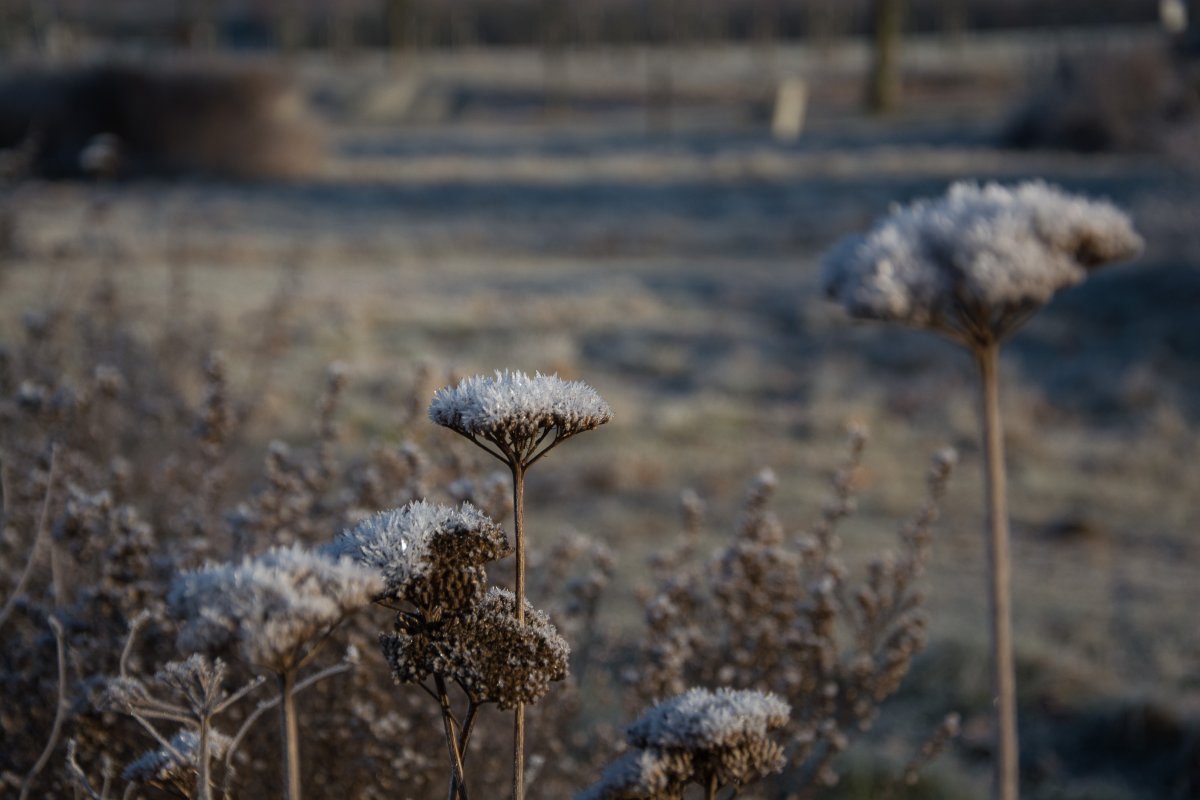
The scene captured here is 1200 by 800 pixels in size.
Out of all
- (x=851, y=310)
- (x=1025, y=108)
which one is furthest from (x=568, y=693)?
(x=1025, y=108)

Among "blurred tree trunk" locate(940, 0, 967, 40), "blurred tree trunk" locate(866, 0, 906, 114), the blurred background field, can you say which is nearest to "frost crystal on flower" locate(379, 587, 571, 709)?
the blurred background field

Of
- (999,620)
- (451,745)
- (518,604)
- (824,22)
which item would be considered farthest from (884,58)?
(451,745)

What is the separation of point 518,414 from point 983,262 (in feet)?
1.89

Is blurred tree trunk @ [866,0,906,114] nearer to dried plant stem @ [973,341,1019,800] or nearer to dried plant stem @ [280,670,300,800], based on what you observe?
dried plant stem @ [973,341,1019,800]

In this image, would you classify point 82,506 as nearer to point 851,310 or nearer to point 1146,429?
point 851,310

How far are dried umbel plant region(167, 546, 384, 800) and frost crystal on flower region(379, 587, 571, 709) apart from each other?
222 mm

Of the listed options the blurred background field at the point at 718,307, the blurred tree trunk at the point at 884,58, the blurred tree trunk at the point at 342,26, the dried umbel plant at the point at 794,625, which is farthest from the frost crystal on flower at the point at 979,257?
the blurred tree trunk at the point at 342,26

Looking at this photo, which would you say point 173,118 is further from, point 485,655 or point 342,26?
point 342,26

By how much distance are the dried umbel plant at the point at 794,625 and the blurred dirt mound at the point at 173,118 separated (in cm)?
2045

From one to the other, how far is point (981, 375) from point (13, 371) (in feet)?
11.3

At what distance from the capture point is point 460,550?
128 centimetres

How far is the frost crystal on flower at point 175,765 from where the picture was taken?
50.2 inches

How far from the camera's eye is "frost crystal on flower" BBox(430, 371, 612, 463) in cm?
124

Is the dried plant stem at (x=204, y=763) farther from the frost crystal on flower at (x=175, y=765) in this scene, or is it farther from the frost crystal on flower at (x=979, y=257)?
the frost crystal on flower at (x=979, y=257)
